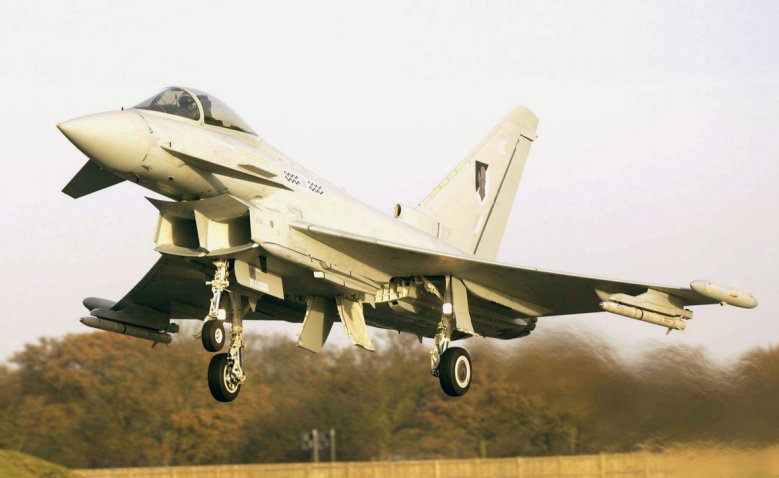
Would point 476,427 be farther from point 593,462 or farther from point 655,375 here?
point 655,375

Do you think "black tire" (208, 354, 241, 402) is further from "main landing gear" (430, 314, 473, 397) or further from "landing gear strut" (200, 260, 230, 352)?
"main landing gear" (430, 314, 473, 397)

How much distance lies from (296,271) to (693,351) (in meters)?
7.07

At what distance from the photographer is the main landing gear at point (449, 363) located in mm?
15922

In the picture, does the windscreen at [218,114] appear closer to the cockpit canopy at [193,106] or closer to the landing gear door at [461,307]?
the cockpit canopy at [193,106]

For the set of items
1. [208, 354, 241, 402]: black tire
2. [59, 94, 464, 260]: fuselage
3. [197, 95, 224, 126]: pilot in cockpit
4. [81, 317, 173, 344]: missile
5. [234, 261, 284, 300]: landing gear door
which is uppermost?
[197, 95, 224, 126]: pilot in cockpit

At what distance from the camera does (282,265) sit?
47.2 feet

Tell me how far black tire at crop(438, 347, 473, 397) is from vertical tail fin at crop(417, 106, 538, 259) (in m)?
2.89

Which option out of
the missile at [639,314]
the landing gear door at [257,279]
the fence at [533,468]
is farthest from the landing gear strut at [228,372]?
the fence at [533,468]

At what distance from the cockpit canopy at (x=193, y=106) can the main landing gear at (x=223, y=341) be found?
1.90m

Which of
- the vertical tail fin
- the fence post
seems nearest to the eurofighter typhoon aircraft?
the vertical tail fin

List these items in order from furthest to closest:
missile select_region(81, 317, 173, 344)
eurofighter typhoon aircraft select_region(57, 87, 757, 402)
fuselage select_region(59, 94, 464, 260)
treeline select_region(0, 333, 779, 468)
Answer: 1. treeline select_region(0, 333, 779, 468)
2. missile select_region(81, 317, 173, 344)
3. eurofighter typhoon aircraft select_region(57, 87, 757, 402)
4. fuselage select_region(59, 94, 464, 260)

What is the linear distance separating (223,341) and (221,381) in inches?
49.3

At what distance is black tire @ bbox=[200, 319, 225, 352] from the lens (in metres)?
13.8

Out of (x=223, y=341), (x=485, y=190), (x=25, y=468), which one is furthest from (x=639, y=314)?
(x=25, y=468)
